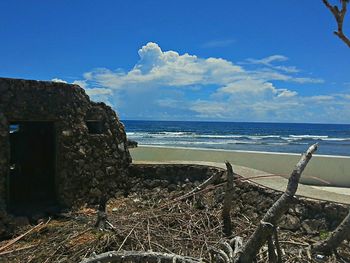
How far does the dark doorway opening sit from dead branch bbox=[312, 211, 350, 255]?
613cm

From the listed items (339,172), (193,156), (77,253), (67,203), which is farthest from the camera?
(193,156)

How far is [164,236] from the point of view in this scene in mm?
5523

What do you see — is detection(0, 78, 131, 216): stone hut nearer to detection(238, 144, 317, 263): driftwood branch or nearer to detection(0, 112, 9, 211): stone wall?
detection(0, 112, 9, 211): stone wall

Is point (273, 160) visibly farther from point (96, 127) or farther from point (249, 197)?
point (96, 127)

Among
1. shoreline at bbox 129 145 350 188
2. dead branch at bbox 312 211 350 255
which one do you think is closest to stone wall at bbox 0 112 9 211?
shoreline at bbox 129 145 350 188

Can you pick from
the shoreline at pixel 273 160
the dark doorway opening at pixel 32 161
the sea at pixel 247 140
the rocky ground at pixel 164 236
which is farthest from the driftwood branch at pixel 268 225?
the sea at pixel 247 140

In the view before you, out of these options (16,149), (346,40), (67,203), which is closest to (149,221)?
(67,203)

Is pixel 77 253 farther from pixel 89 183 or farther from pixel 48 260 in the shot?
pixel 89 183

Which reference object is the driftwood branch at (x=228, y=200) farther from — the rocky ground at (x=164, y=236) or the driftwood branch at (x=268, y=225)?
the driftwood branch at (x=268, y=225)

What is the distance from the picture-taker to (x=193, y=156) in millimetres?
12023

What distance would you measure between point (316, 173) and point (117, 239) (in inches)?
269

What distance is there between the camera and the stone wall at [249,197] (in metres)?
6.29

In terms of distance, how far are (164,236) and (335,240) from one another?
211 centimetres

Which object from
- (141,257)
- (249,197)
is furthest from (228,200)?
(141,257)
